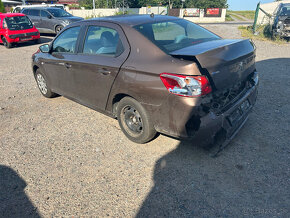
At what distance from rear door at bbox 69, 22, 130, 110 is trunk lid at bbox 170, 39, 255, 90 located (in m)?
0.88

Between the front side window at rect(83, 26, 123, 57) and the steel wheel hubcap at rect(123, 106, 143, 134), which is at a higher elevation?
the front side window at rect(83, 26, 123, 57)

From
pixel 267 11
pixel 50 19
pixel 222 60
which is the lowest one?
pixel 222 60

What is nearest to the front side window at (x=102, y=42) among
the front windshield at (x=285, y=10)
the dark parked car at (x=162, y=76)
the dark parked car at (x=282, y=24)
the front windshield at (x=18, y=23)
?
the dark parked car at (x=162, y=76)

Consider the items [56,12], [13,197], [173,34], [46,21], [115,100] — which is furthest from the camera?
[56,12]

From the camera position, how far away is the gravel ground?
93.0 inches

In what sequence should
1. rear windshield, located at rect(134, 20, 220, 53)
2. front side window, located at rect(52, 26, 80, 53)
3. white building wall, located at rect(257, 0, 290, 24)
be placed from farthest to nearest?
1. white building wall, located at rect(257, 0, 290, 24)
2. front side window, located at rect(52, 26, 80, 53)
3. rear windshield, located at rect(134, 20, 220, 53)

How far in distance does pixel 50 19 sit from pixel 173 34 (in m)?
13.7

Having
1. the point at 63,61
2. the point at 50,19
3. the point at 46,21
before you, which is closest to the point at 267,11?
the point at 50,19

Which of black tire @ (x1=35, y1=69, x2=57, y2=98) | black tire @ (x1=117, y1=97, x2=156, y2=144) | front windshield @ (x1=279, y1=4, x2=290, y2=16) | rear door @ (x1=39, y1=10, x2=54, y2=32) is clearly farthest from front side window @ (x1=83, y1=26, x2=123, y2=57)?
rear door @ (x1=39, y1=10, x2=54, y2=32)

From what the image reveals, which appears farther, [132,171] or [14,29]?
[14,29]

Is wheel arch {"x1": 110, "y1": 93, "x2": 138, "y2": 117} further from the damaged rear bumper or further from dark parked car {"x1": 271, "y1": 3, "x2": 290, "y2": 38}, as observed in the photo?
dark parked car {"x1": 271, "y1": 3, "x2": 290, "y2": 38}

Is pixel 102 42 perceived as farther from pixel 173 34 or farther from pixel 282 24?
pixel 282 24

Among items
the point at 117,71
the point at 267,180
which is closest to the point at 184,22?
the point at 117,71

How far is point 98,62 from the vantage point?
3.37m
